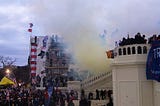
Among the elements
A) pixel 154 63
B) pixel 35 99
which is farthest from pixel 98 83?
pixel 154 63

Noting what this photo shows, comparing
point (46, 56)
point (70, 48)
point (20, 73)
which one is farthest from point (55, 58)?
point (20, 73)

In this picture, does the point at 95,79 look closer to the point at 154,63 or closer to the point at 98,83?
the point at 98,83

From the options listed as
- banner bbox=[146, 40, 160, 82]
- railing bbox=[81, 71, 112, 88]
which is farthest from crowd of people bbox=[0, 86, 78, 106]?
banner bbox=[146, 40, 160, 82]

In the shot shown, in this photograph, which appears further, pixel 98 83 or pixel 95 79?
pixel 95 79

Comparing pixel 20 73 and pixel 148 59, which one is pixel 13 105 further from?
pixel 20 73

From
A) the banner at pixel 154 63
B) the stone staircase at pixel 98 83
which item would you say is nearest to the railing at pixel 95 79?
the stone staircase at pixel 98 83

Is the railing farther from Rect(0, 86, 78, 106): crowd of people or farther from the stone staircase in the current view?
Rect(0, 86, 78, 106): crowd of people

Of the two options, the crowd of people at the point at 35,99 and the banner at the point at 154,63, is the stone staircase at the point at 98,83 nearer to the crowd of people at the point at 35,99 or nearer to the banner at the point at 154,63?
the crowd of people at the point at 35,99

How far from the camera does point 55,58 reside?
53094 millimetres

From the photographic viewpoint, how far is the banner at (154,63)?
1809cm

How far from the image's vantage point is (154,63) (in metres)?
18.5

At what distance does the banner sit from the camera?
18091mm

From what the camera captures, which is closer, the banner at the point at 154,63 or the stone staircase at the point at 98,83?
the banner at the point at 154,63

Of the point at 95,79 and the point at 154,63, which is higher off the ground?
the point at 154,63
